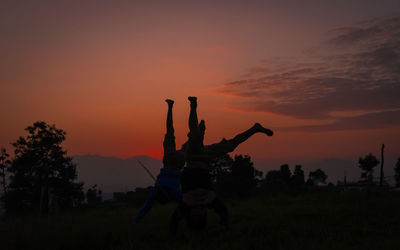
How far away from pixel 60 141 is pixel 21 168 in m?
5.77

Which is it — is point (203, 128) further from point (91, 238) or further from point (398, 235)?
point (398, 235)

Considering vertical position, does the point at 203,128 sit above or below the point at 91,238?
above

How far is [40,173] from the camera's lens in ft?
134

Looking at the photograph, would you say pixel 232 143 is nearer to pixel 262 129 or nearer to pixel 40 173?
pixel 262 129

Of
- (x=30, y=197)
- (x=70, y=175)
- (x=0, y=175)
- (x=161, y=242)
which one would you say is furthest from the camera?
(x=0, y=175)

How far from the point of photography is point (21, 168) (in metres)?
40.6

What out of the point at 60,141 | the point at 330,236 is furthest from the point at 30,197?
the point at 330,236

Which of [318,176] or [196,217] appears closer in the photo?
[196,217]

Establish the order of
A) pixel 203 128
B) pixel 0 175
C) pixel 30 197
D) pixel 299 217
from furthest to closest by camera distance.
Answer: pixel 0 175 → pixel 30 197 → pixel 299 217 → pixel 203 128

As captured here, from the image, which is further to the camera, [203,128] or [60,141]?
[60,141]

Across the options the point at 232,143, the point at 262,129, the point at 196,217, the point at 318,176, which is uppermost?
the point at 262,129

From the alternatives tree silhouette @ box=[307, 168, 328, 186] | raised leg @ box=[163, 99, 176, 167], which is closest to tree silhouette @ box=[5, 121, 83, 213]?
raised leg @ box=[163, 99, 176, 167]

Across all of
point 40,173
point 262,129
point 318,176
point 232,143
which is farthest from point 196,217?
point 318,176

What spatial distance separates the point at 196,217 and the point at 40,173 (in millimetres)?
38861
